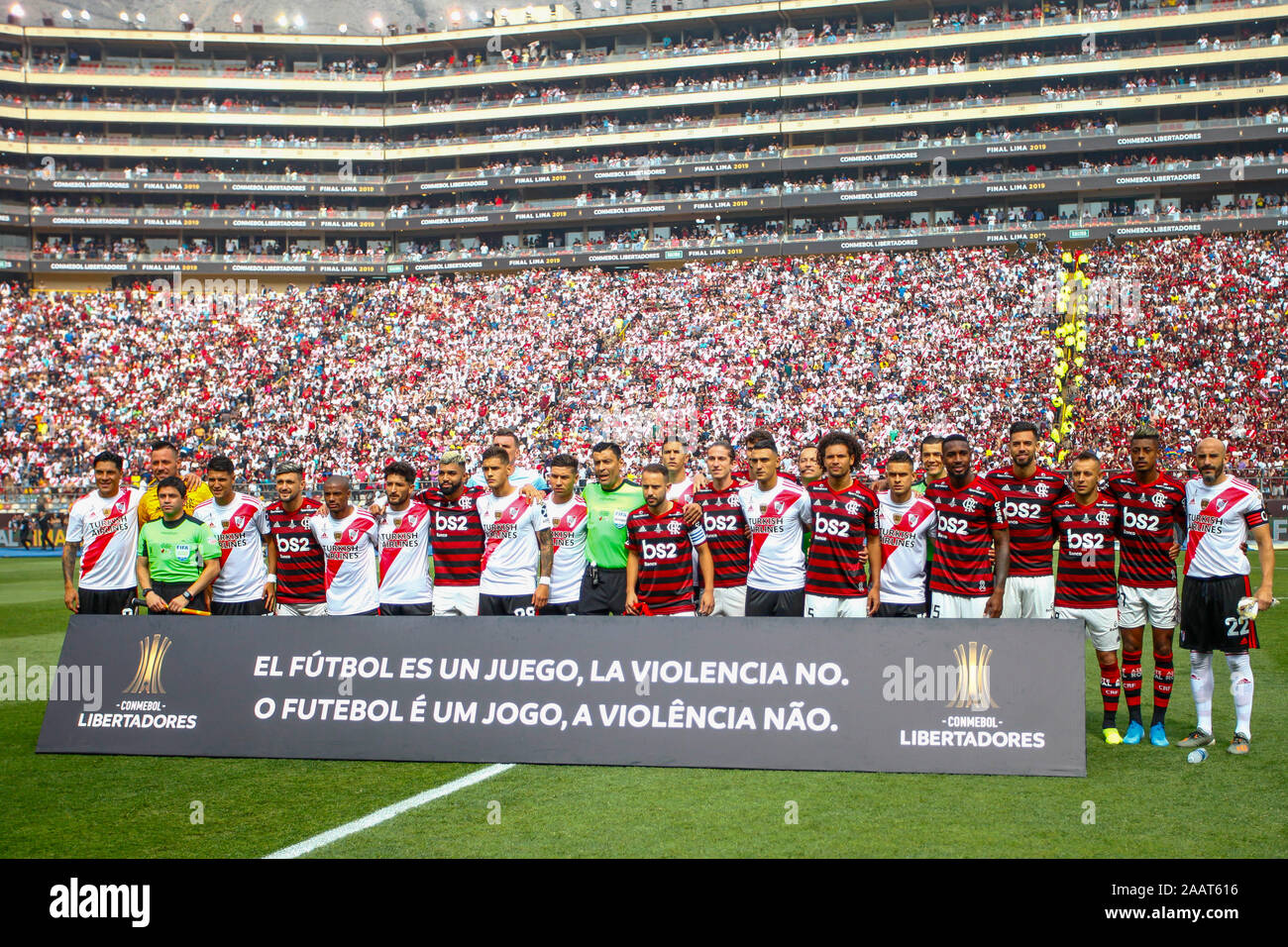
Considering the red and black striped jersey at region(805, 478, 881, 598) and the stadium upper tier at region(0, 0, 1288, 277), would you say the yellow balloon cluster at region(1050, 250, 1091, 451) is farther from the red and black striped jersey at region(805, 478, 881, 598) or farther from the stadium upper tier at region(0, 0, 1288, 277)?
the red and black striped jersey at region(805, 478, 881, 598)

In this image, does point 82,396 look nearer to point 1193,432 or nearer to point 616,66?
point 616,66

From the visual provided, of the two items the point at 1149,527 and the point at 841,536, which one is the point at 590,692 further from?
the point at 1149,527

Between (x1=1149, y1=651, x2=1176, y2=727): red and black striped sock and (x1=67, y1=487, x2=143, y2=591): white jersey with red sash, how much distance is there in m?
8.92

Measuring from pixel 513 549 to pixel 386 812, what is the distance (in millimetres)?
3195

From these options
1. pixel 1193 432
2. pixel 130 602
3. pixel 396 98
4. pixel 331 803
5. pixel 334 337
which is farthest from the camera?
pixel 396 98

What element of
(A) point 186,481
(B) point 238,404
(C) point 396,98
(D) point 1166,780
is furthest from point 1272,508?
(C) point 396,98

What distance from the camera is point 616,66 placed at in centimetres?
6309

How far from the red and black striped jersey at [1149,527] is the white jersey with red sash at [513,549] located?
15.5ft

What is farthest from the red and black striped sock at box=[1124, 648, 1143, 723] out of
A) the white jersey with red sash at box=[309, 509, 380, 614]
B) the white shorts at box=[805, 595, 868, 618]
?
the white jersey with red sash at box=[309, 509, 380, 614]

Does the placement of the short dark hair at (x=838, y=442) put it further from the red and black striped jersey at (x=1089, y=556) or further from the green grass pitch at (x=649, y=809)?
the green grass pitch at (x=649, y=809)

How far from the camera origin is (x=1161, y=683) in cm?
862

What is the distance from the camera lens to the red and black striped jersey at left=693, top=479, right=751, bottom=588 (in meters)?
9.31

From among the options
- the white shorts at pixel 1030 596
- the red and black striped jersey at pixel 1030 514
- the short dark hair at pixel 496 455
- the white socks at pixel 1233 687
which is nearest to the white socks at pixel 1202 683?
the white socks at pixel 1233 687

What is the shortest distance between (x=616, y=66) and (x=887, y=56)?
15.2 m
